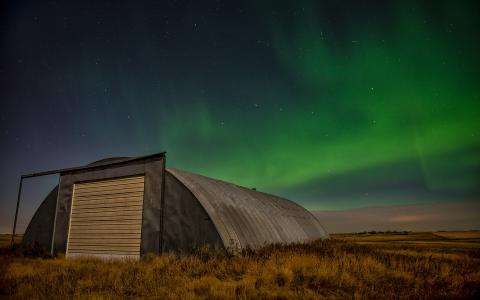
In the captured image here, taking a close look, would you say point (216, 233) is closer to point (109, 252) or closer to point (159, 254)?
point (159, 254)

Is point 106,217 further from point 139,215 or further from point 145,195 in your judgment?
point 145,195

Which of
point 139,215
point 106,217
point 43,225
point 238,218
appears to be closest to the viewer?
point 139,215

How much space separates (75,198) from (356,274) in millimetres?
13701

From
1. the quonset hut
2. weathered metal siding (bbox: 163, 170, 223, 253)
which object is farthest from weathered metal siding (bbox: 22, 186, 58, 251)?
weathered metal siding (bbox: 163, 170, 223, 253)

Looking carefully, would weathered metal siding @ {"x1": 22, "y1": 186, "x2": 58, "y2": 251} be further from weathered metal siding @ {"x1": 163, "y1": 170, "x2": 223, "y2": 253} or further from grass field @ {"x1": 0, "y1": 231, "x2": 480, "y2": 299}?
weathered metal siding @ {"x1": 163, "y1": 170, "x2": 223, "y2": 253}

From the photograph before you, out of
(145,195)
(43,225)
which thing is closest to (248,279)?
(145,195)

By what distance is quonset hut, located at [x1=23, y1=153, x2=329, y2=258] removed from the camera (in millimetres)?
12989

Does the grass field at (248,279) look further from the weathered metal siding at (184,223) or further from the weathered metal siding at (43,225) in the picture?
the weathered metal siding at (43,225)

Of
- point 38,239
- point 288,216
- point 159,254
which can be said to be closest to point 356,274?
point 159,254

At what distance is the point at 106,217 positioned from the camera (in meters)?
15.3

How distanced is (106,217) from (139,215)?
6.85 ft

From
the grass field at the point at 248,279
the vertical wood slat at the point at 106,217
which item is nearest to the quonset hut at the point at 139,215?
the vertical wood slat at the point at 106,217

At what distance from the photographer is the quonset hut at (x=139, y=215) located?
13.0 meters

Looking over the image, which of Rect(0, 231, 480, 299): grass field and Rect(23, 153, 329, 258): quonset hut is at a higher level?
Rect(23, 153, 329, 258): quonset hut
